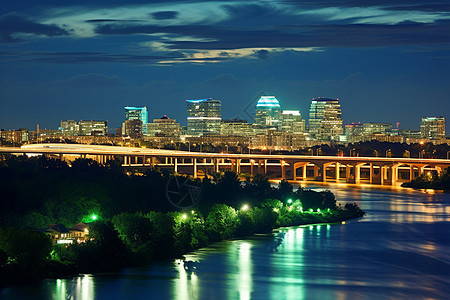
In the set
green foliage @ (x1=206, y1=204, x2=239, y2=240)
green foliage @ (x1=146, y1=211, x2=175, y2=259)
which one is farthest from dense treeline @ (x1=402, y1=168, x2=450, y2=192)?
green foliage @ (x1=146, y1=211, x2=175, y2=259)

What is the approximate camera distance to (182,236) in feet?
125

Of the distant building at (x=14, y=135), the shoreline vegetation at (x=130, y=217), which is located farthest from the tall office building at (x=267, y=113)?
the shoreline vegetation at (x=130, y=217)

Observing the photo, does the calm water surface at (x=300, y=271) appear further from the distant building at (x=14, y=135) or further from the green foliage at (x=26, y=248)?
the distant building at (x=14, y=135)

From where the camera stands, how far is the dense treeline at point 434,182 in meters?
83.4

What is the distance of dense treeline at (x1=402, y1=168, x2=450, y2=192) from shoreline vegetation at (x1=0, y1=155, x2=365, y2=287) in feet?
96.4

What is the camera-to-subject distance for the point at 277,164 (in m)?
112

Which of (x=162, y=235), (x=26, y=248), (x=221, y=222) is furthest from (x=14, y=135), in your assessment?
(x=26, y=248)

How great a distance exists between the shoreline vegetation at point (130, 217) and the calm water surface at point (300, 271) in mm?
868

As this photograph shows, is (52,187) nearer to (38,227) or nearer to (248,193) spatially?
(38,227)

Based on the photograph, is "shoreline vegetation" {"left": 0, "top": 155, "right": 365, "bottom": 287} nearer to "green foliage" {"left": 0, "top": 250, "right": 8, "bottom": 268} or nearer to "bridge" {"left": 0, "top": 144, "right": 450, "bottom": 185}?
"green foliage" {"left": 0, "top": 250, "right": 8, "bottom": 268}

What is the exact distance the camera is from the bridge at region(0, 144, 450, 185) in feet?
314

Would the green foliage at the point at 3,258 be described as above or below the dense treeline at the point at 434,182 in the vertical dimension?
below

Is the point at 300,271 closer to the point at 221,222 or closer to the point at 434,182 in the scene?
the point at 221,222

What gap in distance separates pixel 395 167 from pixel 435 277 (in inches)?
2422
